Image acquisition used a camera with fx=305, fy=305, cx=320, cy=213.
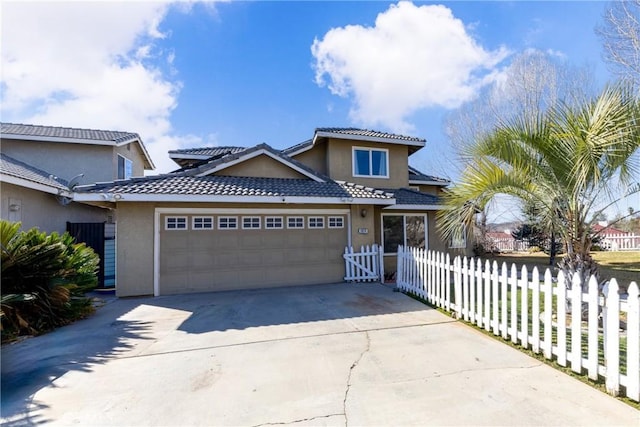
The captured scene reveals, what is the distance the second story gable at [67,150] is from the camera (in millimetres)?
13102

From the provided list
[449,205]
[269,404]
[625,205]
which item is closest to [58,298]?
A: [269,404]

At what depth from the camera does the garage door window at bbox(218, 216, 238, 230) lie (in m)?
9.37

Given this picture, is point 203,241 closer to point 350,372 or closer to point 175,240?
point 175,240

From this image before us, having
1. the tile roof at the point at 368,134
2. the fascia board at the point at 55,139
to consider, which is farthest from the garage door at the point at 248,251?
the fascia board at the point at 55,139

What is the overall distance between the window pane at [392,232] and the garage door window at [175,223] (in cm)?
746

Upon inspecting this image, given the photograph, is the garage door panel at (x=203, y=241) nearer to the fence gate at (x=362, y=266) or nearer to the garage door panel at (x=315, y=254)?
the garage door panel at (x=315, y=254)

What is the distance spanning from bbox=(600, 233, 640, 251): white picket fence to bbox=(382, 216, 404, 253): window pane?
1966cm

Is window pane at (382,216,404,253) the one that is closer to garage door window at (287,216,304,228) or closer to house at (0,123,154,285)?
garage door window at (287,216,304,228)

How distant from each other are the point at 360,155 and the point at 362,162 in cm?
32

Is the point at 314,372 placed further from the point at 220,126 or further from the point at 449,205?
the point at 220,126

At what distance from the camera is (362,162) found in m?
13.3

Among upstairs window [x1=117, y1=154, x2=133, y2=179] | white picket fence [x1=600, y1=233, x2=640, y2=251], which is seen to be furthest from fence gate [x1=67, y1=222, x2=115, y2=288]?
white picket fence [x1=600, y1=233, x2=640, y2=251]

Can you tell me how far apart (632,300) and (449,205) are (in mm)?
3053

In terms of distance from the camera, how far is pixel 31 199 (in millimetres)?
9977
